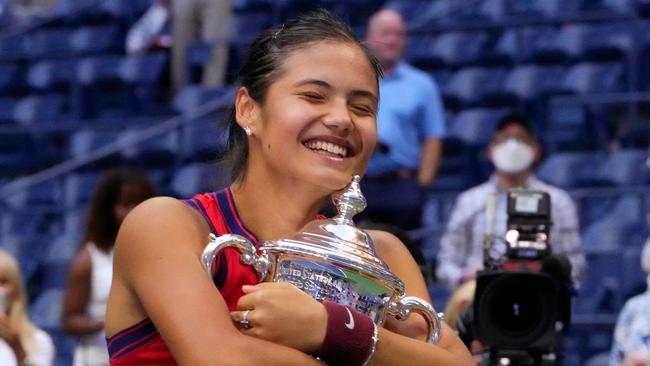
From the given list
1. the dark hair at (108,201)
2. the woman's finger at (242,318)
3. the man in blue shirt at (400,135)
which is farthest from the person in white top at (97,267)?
the woman's finger at (242,318)

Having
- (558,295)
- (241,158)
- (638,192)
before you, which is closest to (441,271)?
(638,192)

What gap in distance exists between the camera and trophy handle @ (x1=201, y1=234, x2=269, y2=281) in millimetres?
2107

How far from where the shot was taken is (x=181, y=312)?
2156 millimetres

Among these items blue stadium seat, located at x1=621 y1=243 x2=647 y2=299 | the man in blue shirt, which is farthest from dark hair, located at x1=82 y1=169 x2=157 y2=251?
blue stadium seat, located at x1=621 y1=243 x2=647 y2=299

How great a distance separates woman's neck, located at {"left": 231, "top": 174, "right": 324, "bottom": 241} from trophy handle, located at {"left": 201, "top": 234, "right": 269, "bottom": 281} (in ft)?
0.70

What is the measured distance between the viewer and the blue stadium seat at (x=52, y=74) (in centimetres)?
1011

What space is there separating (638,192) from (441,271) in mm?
1334

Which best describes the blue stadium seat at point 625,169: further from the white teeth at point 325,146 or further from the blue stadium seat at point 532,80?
the white teeth at point 325,146

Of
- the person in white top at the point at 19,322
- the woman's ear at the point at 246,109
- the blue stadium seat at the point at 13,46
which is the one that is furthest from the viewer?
the blue stadium seat at the point at 13,46

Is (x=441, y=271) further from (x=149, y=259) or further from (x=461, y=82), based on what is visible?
(x=149, y=259)

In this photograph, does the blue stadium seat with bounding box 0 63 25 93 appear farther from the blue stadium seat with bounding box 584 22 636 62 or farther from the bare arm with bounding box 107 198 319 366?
the bare arm with bounding box 107 198 319 366

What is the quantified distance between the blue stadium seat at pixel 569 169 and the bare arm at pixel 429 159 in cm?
90

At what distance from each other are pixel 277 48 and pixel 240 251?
0.41m

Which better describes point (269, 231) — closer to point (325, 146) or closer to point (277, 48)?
point (325, 146)
